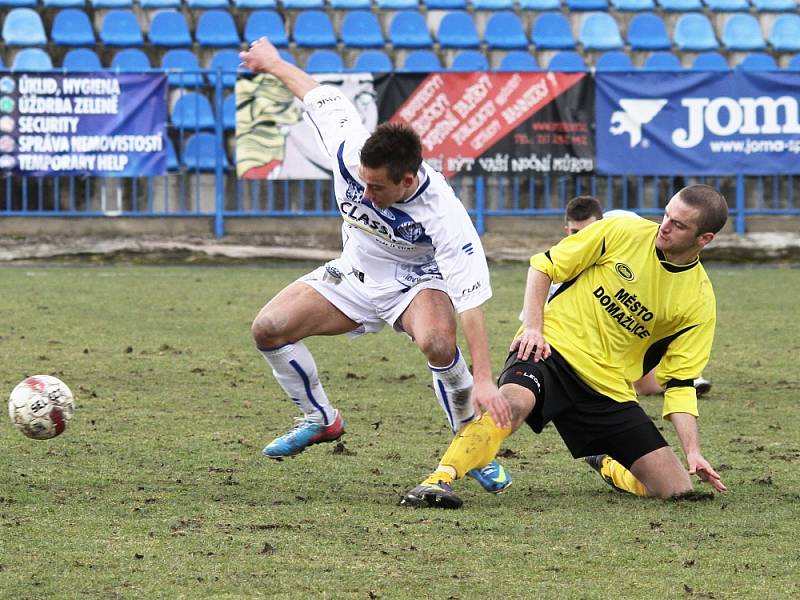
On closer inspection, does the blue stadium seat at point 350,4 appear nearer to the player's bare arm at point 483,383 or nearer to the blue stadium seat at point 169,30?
the blue stadium seat at point 169,30

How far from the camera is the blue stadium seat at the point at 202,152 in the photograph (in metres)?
15.6

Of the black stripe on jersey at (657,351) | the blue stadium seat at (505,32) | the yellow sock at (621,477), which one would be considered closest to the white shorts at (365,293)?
the black stripe on jersey at (657,351)

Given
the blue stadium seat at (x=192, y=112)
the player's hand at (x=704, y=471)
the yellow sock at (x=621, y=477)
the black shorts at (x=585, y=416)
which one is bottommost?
the yellow sock at (x=621, y=477)

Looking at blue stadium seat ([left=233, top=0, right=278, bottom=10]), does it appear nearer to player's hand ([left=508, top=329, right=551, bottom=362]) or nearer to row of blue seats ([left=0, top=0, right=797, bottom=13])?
row of blue seats ([left=0, top=0, right=797, bottom=13])

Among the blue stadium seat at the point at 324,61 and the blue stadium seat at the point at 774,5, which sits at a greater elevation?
the blue stadium seat at the point at 774,5

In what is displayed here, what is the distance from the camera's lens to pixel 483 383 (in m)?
4.75

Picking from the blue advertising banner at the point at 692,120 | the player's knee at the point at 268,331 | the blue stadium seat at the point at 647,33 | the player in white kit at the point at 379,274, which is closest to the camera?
the player in white kit at the point at 379,274

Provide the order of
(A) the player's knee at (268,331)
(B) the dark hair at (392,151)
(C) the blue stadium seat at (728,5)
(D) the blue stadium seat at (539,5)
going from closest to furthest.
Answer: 1. (B) the dark hair at (392,151)
2. (A) the player's knee at (268,331)
3. (D) the blue stadium seat at (539,5)
4. (C) the blue stadium seat at (728,5)

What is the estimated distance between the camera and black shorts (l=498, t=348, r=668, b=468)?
5.30 metres

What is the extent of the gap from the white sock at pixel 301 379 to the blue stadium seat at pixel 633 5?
14.7m

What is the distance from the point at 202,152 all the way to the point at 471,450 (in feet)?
36.9

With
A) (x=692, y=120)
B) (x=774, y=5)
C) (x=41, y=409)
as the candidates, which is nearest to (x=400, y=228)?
(x=41, y=409)

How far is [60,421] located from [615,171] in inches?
429

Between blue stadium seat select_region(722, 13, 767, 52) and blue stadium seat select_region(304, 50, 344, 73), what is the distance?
5694mm
